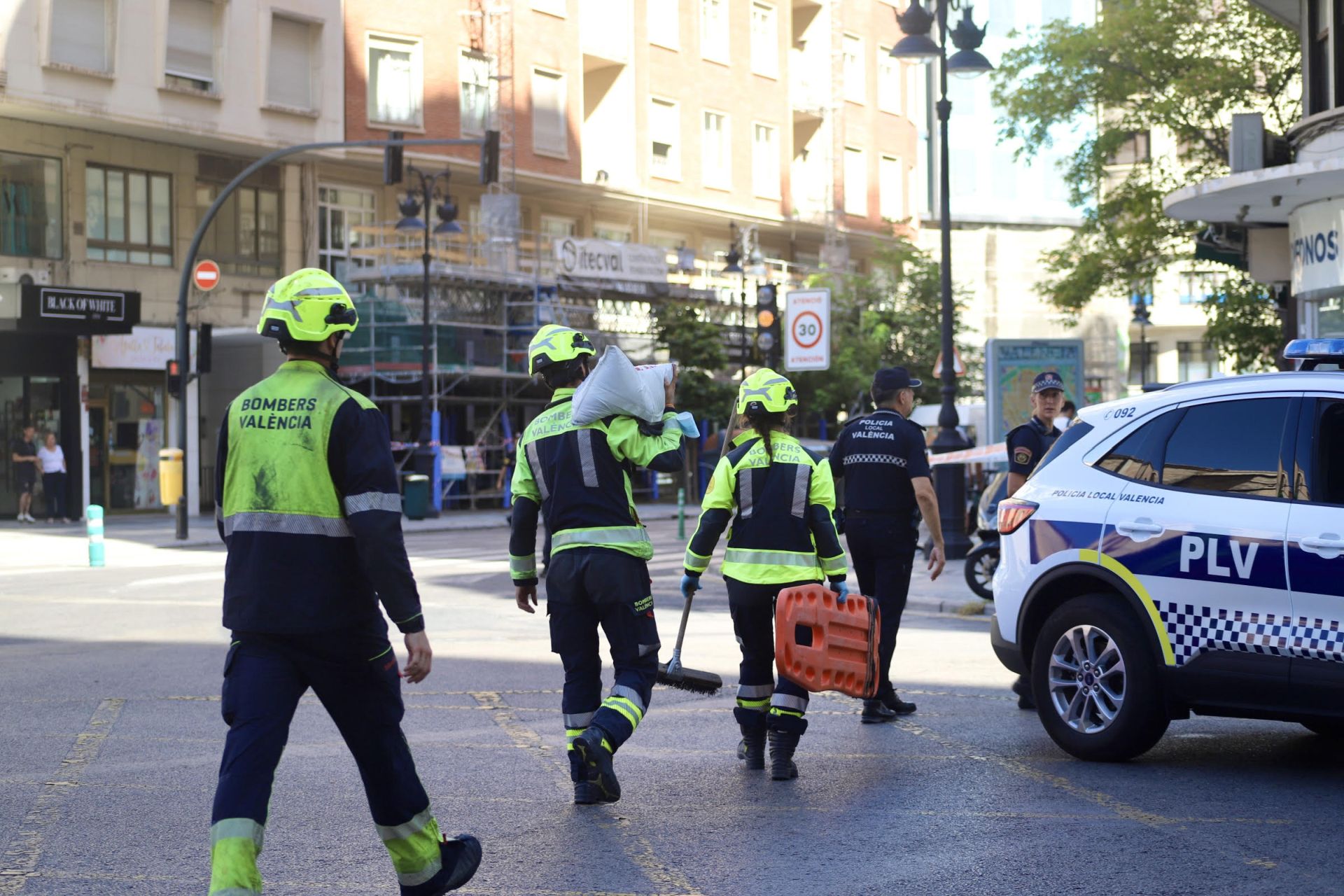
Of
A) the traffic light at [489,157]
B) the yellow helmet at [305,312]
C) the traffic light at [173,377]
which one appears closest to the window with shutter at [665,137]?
the traffic light at [489,157]

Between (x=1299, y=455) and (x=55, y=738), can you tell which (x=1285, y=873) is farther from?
(x=55, y=738)

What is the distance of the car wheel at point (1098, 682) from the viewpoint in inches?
290

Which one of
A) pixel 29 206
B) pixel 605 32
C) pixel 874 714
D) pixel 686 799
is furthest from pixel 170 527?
pixel 686 799

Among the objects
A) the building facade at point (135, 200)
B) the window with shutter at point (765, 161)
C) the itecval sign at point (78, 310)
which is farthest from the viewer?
the window with shutter at point (765, 161)

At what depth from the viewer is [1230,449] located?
729 centimetres

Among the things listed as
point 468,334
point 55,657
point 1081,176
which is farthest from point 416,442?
point 55,657

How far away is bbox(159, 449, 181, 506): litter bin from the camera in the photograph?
84.3 feet

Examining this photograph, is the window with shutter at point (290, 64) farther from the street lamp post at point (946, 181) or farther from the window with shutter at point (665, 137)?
the street lamp post at point (946, 181)

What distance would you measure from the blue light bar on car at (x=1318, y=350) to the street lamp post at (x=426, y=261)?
2421 cm

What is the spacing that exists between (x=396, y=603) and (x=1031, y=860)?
252cm

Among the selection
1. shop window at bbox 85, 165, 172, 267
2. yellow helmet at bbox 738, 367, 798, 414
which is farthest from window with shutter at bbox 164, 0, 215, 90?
yellow helmet at bbox 738, 367, 798, 414

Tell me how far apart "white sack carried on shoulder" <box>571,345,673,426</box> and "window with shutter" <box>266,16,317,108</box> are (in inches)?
1151

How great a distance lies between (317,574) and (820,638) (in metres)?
3.10

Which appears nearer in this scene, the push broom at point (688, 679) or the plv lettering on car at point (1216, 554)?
the plv lettering on car at point (1216, 554)
